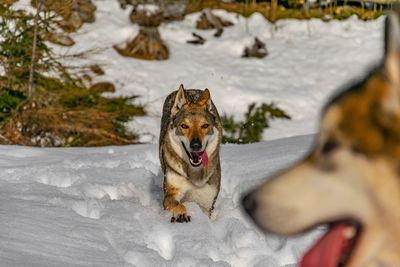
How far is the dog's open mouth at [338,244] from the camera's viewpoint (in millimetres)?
2207

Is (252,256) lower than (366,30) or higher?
higher

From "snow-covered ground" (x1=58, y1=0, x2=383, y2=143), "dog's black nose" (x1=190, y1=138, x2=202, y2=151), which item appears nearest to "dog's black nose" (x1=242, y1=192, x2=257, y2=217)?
"dog's black nose" (x1=190, y1=138, x2=202, y2=151)

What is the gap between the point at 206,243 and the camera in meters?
5.44

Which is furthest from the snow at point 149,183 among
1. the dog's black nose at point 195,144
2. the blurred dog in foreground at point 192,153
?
the dog's black nose at point 195,144

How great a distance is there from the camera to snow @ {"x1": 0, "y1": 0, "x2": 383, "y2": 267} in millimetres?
4879

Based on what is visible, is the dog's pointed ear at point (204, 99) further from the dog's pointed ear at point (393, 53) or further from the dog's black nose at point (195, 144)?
the dog's pointed ear at point (393, 53)

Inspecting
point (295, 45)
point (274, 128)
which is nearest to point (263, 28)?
point (295, 45)

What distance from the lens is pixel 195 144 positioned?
6285 millimetres

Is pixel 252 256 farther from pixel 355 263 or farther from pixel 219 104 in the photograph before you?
pixel 219 104

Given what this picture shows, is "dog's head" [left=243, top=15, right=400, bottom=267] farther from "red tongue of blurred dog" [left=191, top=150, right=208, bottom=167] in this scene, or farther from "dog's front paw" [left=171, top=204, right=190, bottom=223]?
"red tongue of blurred dog" [left=191, top=150, right=208, bottom=167]

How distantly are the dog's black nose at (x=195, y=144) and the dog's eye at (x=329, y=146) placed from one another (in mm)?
4081

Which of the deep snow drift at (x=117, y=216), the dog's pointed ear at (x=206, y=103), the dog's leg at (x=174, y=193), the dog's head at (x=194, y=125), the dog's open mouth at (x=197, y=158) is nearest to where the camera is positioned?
the deep snow drift at (x=117, y=216)

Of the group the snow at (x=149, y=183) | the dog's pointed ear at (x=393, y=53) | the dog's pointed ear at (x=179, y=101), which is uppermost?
the dog's pointed ear at (x=393, y=53)

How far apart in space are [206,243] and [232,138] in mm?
6649
